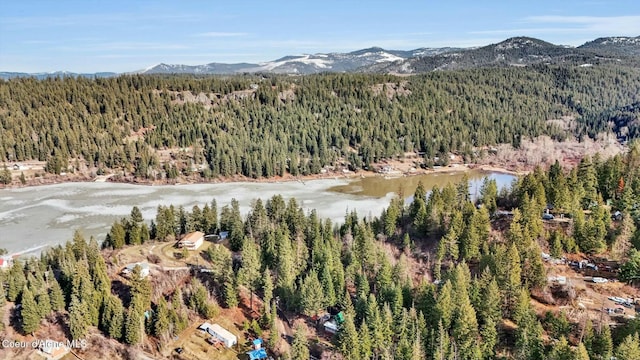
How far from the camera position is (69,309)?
127ft

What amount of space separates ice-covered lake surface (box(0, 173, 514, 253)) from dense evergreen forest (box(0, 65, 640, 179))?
33.7 feet

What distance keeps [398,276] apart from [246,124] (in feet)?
311

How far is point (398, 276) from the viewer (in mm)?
44844

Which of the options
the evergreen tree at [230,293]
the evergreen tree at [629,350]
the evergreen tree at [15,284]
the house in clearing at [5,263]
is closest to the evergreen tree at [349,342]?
the evergreen tree at [230,293]

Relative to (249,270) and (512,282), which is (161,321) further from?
(512,282)

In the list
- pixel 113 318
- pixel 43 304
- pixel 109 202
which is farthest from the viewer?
pixel 109 202

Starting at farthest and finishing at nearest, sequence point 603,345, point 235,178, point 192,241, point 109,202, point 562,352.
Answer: point 235,178, point 109,202, point 192,241, point 603,345, point 562,352

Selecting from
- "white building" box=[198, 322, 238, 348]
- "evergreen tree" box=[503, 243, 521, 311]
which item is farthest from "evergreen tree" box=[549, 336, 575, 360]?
"white building" box=[198, 322, 238, 348]

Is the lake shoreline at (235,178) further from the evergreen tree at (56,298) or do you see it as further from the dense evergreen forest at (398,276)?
the evergreen tree at (56,298)

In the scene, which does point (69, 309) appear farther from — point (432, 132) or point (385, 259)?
point (432, 132)

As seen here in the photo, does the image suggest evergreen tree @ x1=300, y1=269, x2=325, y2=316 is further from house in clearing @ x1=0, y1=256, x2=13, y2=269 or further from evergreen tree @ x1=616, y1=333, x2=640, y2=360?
house in clearing @ x1=0, y1=256, x2=13, y2=269

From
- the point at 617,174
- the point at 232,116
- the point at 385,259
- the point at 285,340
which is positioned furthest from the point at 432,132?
the point at 285,340

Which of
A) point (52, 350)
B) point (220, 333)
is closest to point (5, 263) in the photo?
point (52, 350)

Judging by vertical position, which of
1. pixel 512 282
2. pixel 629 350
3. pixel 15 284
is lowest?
pixel 629 350
